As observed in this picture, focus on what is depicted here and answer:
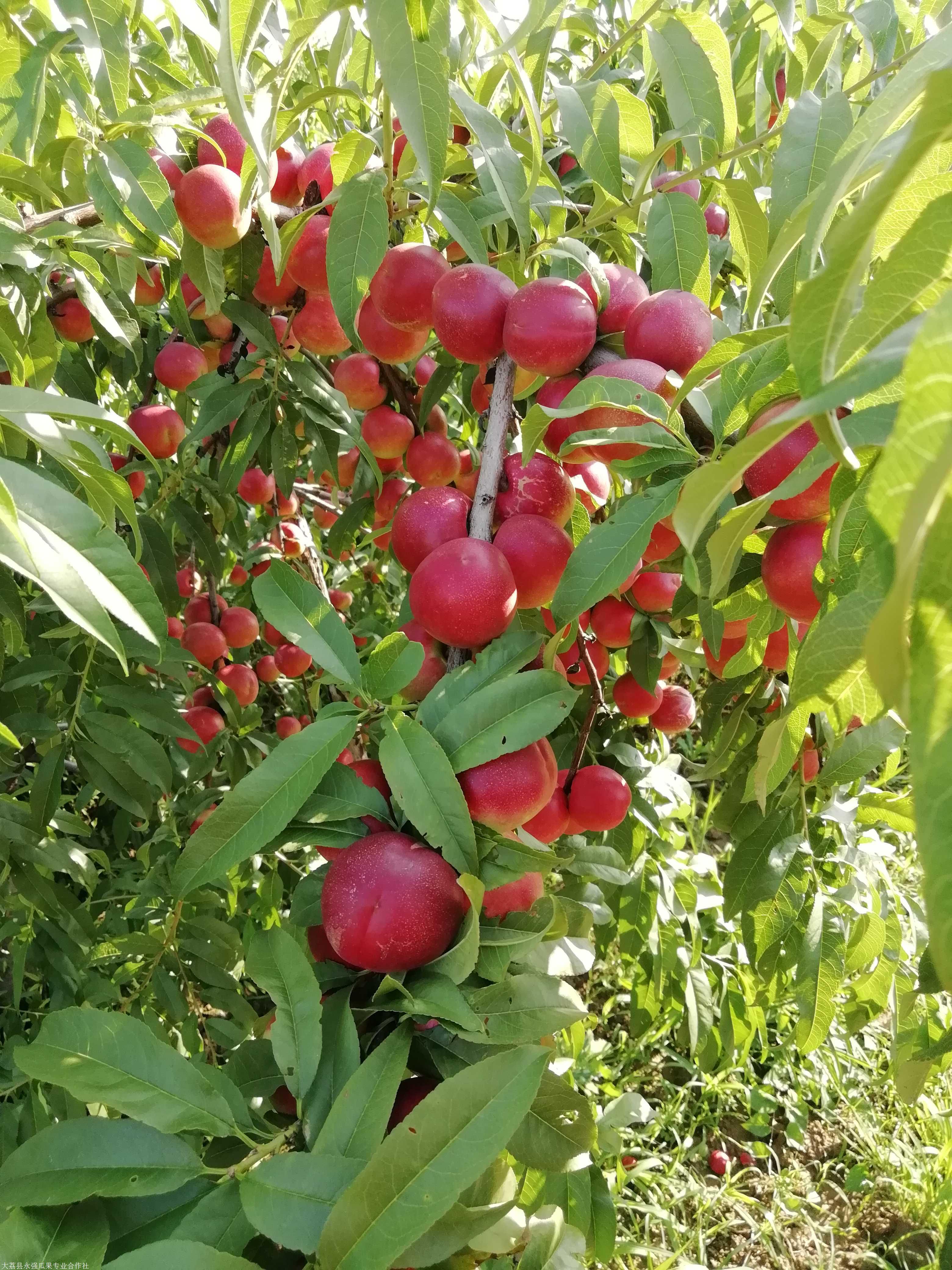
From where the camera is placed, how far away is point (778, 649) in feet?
3.03

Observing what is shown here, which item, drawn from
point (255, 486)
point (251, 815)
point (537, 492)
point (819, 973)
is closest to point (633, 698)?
point (819, 973)

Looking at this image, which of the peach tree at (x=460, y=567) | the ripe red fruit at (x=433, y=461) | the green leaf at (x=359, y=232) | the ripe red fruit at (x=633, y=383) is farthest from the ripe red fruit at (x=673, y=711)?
the green leaf at (x=359, y=232)

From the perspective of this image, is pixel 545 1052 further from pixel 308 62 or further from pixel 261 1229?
pixel 308 62

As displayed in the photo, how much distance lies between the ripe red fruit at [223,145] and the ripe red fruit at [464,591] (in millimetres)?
642

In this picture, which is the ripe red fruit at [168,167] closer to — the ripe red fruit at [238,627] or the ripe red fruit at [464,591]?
the ripe red fruit at [464,591]

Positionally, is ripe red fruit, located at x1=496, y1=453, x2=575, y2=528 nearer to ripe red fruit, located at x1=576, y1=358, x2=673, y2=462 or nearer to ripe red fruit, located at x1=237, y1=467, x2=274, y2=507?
ripe red fruit, located at x1=576, y1=358, x2=673, y2=462

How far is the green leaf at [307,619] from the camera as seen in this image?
68cm

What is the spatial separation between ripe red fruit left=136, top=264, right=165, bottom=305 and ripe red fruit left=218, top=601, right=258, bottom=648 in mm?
774

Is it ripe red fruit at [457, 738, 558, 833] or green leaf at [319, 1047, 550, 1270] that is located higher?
ripe red fruit at [457, 738, 558, 833]

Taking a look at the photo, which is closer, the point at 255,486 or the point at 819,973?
the point at 819,973

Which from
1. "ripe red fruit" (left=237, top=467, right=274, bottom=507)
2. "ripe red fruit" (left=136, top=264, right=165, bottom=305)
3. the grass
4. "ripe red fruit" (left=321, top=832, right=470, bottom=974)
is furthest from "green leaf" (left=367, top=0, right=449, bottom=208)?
the grass

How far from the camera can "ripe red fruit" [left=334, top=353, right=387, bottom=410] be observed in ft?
3.89

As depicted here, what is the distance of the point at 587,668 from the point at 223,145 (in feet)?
2.65

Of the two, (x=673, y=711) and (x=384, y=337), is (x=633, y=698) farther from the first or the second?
(x=384, y=337)
